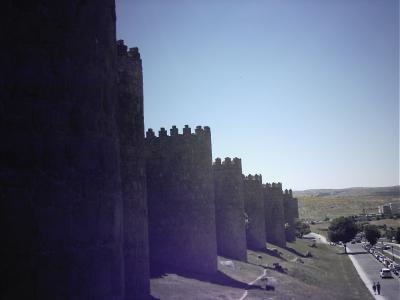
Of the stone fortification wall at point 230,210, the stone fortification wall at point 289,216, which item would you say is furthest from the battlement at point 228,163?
the stone fortification wall at point 289,216

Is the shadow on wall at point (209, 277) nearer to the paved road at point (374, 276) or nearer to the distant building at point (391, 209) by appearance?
the paved road at point (374, 276)

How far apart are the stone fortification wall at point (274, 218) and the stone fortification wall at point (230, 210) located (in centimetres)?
2037

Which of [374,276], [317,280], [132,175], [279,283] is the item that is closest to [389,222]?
[374,276]

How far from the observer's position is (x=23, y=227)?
462 cm

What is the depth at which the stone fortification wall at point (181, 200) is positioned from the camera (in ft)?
87.9

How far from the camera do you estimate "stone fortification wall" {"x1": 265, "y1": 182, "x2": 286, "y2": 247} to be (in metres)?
55.4

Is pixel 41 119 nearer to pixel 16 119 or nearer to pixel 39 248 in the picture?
pixel 16 119

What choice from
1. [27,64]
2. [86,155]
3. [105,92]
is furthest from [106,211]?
[27,64]

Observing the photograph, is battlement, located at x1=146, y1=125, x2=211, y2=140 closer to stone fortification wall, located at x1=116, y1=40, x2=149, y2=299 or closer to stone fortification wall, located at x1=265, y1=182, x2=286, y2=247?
stone fortification wall, located at x1=116, y1=40, x2=149, y2=299

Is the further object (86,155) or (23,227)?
(86,155)

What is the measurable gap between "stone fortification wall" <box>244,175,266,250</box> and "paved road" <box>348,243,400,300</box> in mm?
10492

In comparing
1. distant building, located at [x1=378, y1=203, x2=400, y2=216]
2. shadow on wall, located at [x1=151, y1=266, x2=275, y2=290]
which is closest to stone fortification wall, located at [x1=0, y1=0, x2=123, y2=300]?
shadow on wall, located at [x1=151, y1=266, x2=275, y2=290]

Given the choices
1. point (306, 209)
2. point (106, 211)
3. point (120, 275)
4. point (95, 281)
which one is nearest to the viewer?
point (95, 281)

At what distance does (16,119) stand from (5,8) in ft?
4.18
